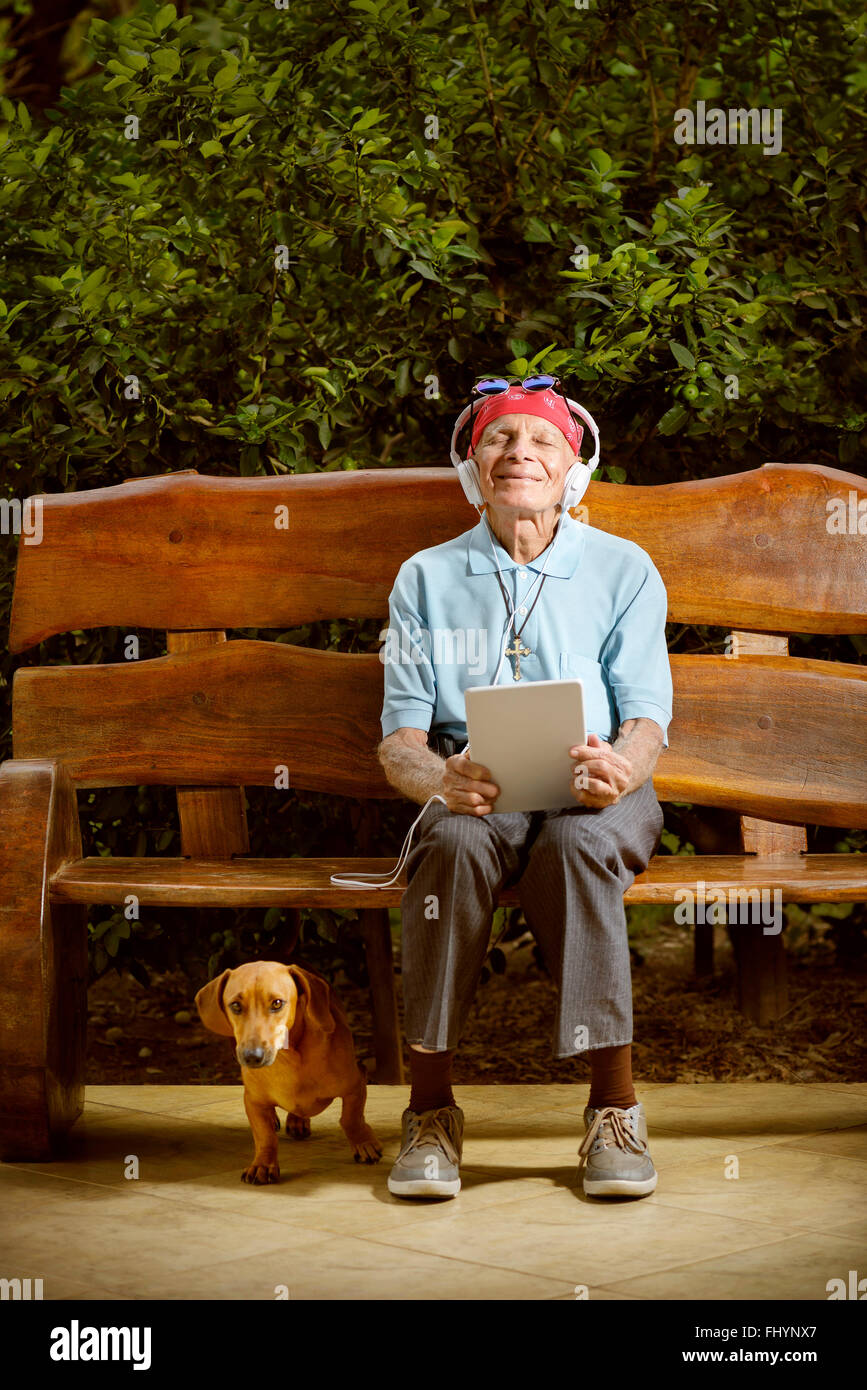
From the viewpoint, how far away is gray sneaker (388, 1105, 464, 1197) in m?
3.53

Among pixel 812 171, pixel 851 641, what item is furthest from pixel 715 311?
pixel 851 641

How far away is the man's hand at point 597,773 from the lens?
3.54m

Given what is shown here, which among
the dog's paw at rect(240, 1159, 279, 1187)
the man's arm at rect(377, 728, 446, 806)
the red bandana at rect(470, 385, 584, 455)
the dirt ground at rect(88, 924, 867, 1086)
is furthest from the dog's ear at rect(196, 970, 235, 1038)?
the dirt ground at rect(88, 924, 867, 1086)

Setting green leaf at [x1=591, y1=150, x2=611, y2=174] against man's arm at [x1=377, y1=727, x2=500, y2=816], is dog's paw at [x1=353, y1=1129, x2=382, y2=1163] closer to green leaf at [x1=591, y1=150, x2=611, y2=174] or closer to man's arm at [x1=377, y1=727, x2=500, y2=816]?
man's arm at [x1=377, y1=727, x2=500, y2=816]

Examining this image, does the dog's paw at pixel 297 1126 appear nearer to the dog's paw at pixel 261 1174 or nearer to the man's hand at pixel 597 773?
the dog's paw at pixel 261 1174

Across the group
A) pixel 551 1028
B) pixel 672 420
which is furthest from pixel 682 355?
pixel 551 1028

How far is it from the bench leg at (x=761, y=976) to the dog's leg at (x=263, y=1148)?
189 centimetres

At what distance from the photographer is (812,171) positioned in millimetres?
4891

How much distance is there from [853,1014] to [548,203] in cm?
267

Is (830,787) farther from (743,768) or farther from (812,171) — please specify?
(812,171)

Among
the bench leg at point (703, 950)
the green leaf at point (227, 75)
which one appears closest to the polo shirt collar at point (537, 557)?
the green leaf at point (227, 75)

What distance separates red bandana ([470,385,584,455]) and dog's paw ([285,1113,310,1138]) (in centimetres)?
167

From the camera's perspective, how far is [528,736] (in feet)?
11.5

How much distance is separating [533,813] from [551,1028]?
1.98 meters
